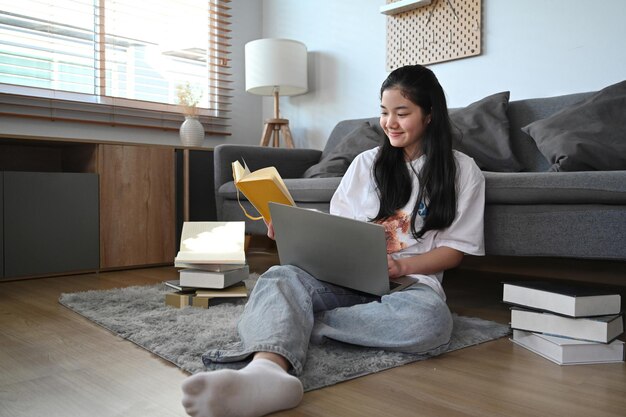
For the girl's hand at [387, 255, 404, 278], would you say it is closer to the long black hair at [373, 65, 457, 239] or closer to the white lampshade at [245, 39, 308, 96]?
the long black hair at [373, 65, 457, 239]

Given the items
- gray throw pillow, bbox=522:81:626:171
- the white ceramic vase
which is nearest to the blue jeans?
gray throw pillow, bbox=522:81:626:171

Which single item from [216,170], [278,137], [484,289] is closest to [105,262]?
[216,170]

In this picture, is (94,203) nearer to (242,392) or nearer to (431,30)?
(431,30)

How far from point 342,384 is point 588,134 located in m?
1.29

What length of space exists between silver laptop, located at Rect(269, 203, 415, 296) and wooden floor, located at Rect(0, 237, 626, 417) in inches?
8.3

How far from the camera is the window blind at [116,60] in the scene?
289 cm

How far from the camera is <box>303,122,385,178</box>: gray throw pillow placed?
2.59 meters

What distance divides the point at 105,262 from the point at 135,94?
1.18m

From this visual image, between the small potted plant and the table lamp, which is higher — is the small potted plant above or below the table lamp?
below

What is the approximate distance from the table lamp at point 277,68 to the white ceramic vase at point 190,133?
1.32ft

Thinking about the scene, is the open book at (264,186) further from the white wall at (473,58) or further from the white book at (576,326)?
the white wall at (473,58)

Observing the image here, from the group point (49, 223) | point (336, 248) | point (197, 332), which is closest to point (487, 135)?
point (336, 248)

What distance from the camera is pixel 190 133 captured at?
A: 3.25m

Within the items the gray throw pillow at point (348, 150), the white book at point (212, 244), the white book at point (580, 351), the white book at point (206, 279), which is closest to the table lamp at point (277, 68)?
the gray throw pillow at point (348, 150)
